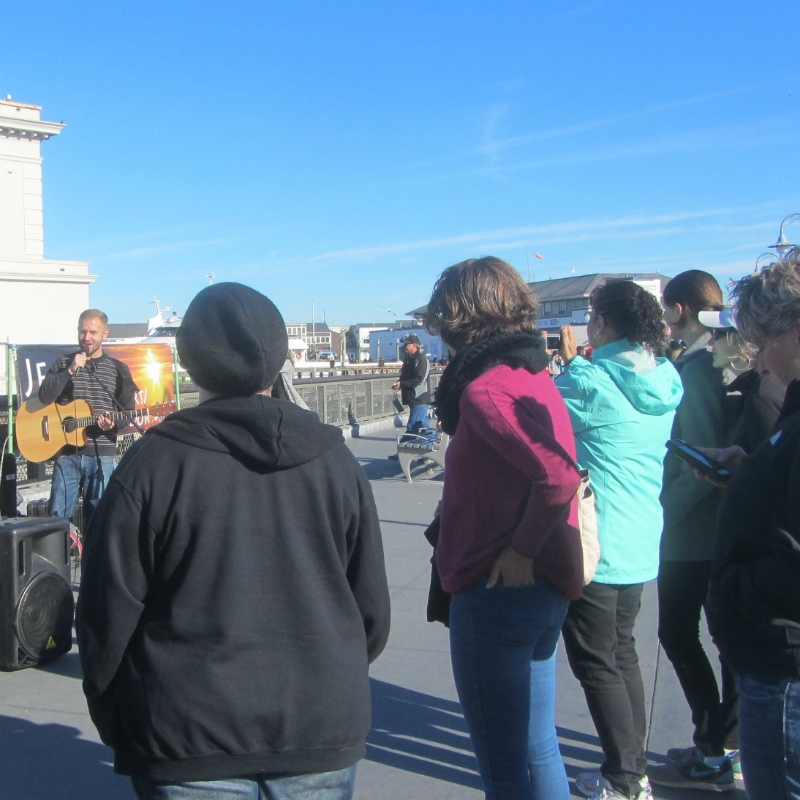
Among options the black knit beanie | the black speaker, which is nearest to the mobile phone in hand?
the black knit beanie

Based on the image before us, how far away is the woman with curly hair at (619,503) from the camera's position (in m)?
2.82

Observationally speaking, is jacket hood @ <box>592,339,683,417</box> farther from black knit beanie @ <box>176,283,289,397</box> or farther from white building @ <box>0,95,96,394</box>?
white building @ <box>0,95,96,394</box>

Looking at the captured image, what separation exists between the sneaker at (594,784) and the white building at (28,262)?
Result: 85.6ft

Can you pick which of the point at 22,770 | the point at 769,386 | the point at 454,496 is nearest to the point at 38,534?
the point at 22,770

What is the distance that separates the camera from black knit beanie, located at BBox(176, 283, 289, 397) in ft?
5.81

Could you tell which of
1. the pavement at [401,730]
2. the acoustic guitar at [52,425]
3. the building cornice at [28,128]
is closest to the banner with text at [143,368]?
the acoustic guitar at [52,425]

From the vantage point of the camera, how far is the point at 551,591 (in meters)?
2.31

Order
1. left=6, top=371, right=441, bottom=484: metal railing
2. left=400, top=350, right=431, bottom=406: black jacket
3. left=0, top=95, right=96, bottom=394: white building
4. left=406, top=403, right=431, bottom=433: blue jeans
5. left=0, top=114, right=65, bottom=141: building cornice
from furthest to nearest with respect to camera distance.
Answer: left=0, top=114, right=65, bottom=141: building cornice
left=0, top=95, right=96, bottom=394: white building
left=6, top=371, right=441, bottom=484: metal railing
left=400, top=350, right=431, bottom=406: black jacket
left=406, top=403, right=431, bottom=433: blue jeans

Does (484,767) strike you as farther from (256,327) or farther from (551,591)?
(256,327)

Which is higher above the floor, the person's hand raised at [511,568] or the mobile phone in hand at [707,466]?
the mobile phone in hand at [707,466]

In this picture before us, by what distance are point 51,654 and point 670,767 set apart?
3.18 metres

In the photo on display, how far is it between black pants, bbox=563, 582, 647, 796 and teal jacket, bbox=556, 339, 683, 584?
0.10m

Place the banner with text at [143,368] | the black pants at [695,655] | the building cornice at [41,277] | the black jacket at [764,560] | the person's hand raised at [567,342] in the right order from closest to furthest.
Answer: the black jacket at [764,560], the black pants at [695,655], the person's hand raised at [567,342], the banner with text at [143,368], the building cornice at [41,277]

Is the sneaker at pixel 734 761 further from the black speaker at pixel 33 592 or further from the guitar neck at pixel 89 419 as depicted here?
the guitar neck at pixel 89 419
